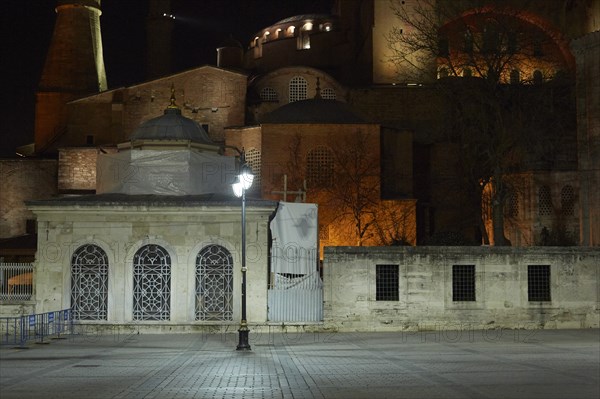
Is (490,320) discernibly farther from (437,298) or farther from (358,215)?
(358,215)

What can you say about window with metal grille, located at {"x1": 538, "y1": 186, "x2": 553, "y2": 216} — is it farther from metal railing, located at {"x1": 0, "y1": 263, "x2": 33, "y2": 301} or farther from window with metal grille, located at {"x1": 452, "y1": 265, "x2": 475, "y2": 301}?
metal railing, located at {"x1": 0, "y1": 263, "x2": 33, "y2": 301}

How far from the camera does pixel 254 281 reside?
22.4 meters

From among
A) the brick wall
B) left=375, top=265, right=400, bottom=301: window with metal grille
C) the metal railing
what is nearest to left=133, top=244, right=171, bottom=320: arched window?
the metal railing

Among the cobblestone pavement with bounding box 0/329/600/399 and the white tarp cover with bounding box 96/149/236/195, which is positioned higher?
the white tarp cover with bounding box 96/149/236/195

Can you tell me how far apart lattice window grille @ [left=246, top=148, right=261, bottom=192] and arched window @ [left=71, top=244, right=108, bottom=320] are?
54.2 feet

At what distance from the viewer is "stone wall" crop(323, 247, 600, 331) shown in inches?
881

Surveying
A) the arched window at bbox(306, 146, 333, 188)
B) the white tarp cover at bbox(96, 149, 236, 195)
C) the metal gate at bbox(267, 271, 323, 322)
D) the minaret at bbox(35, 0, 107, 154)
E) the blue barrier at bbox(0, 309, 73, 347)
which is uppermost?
the minaret at bbox(35, 0, 107, 154)

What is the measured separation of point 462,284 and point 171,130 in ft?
36.4

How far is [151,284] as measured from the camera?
2241 cm

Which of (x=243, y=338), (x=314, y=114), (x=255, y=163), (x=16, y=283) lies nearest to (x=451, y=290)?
(x=243, y=338)

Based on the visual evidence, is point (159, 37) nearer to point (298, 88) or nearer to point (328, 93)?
point (298, 88)

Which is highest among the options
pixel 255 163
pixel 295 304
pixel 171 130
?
pixel 255 163

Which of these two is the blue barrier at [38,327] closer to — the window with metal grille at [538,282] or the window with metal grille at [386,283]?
the window with metal grille at [386,283]

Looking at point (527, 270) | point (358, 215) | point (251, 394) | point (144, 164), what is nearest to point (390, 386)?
point (251, 394)
